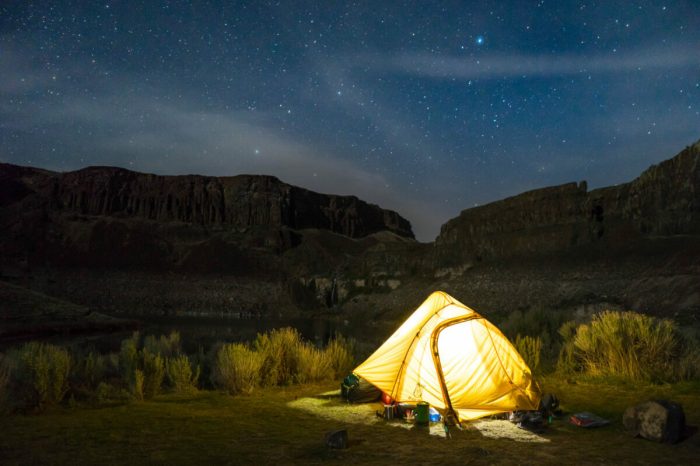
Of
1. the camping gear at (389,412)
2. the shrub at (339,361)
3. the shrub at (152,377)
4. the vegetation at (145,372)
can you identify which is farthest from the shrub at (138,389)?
Result: the camping gear at (389,412)

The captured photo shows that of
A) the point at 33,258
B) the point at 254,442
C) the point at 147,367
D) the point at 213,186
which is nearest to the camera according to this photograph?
the point at 254,442

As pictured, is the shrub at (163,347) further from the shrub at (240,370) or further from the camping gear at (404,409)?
the camping gear at (404,409)

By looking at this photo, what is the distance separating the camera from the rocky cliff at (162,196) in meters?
117

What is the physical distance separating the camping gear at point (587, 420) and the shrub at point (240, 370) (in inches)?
254

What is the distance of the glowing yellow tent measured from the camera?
841cm

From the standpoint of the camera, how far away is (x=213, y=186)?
425 feet

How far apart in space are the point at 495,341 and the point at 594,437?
236 centimetres

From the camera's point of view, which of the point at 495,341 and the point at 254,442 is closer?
the point at 254,442

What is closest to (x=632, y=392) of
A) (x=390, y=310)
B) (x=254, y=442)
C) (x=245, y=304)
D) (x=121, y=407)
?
(x=254, y=442)

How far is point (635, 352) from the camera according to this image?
11.6 metres

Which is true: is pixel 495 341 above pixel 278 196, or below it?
below

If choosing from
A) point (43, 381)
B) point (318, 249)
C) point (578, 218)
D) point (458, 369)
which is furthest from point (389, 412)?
point (318, 249)

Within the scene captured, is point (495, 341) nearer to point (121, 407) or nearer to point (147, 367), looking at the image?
point (121, 407)

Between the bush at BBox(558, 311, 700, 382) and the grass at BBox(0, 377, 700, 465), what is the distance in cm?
100
